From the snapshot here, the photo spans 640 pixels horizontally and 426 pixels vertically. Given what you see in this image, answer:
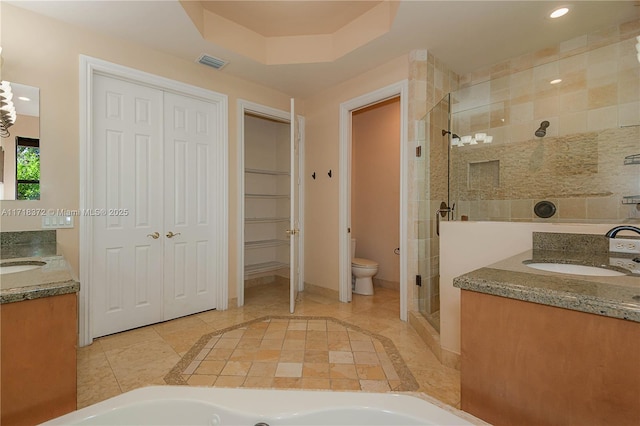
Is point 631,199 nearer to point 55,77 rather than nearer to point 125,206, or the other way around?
point 125,206

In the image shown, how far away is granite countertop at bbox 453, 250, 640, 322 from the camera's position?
2.50ft

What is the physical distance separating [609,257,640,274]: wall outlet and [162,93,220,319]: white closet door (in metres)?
3.04

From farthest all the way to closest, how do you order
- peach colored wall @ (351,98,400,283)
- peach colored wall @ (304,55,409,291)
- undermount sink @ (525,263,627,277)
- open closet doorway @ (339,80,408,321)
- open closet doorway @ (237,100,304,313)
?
open closet doorway @ (237,100,304,313)
peach colored wall @ (351,98,400,283)
peach colored wall @ (304,55,409,291)
open closet doorway @ (339,80,408,321)
undermount sink @ (525,263,627,277)

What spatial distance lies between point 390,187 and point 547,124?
1762 mm

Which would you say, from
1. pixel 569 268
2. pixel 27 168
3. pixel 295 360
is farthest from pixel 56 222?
pixel 569 268

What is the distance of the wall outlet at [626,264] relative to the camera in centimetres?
118

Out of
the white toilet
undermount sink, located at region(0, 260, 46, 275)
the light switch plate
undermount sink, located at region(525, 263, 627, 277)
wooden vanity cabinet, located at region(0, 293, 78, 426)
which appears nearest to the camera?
wooden vanity cabinet, located at region(0, 293, 78, 426)

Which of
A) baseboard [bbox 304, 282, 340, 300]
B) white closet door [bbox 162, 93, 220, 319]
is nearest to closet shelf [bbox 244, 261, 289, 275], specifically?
baseboard [bbox 304, 282, 340, 300]

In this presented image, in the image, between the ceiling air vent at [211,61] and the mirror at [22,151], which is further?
the ceiling air vent at [211,61]

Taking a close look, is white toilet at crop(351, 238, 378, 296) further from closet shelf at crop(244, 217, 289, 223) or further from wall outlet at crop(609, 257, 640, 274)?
wall outlet at crop(609, 257, 640, 274)

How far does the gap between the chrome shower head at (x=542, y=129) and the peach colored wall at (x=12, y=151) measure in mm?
4211

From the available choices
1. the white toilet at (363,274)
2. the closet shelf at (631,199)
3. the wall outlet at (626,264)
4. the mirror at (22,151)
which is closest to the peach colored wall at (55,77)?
the mirror at (22,151)

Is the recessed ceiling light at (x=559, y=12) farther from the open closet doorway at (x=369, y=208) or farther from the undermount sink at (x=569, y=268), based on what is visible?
the undermount sink at (x=569, y=268)

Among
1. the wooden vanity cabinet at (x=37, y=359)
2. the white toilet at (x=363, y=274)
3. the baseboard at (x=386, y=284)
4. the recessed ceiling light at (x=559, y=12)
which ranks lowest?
the baseboard at (x=386, y=284)
